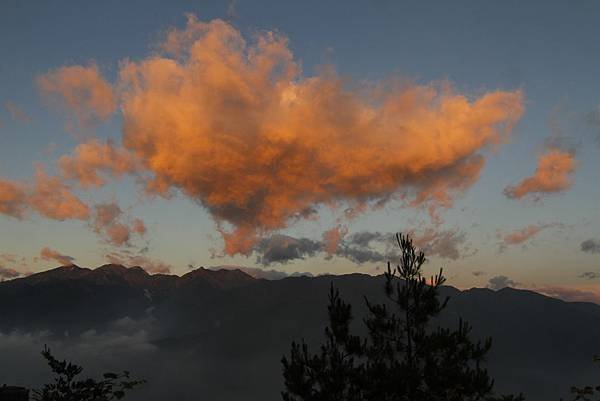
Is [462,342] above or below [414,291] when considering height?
below

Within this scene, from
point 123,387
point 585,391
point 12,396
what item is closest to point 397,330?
point 585,391

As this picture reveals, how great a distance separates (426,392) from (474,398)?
8.06ft

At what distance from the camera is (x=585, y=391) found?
1234cm

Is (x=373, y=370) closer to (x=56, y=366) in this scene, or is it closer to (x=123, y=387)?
(x=123, y=387)

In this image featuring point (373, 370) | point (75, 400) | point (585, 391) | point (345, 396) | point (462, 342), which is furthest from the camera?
point (462, 342)

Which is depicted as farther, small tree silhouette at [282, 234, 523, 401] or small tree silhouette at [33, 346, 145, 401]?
small tree silhouette at [282, 234, 523, 401]

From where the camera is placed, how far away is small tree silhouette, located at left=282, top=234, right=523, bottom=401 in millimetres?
19016

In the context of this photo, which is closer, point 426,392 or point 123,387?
point 123,387

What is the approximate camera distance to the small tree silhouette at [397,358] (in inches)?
749

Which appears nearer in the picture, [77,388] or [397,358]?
[77,388]

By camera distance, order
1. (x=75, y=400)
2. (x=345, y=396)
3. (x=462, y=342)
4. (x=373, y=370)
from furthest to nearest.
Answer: (x=462, y=342)
(x=373, y=370)
(x=345, y=396)
(x=75, y=400)

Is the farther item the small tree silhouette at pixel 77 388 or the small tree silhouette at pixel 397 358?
the small tree silhouette at pixel 397 358

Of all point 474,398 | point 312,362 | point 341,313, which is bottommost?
point 474,398

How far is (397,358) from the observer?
2373 centimetres
